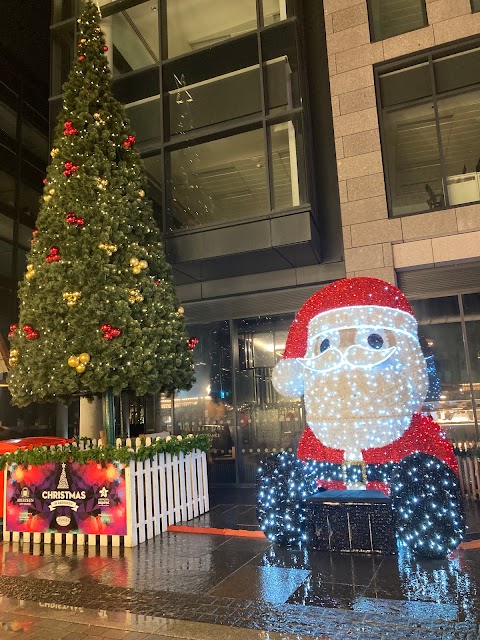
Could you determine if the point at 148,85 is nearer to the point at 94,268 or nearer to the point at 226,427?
the point at 94,268

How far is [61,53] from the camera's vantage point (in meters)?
13.9

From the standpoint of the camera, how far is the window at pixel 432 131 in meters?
10.5

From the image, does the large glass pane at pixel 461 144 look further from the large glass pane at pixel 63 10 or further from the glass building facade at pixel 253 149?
the large glass pane at pixel 63 10

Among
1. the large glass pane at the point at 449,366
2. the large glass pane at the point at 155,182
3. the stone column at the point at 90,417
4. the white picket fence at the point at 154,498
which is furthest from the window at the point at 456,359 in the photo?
the stone column at the point at 90,417

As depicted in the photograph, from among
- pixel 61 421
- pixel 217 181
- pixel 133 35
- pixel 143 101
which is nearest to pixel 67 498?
pixel 61 421

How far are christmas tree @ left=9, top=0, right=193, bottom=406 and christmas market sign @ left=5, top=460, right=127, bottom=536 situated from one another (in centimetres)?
130

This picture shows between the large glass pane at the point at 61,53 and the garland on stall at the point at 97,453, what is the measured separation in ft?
32.2

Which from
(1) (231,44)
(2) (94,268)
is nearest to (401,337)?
(2) (94,268)

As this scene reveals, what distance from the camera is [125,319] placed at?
812 centimetres

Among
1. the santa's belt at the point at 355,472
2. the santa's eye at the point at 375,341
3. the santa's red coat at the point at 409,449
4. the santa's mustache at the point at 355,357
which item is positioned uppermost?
the santa's eye at the point at 375,341

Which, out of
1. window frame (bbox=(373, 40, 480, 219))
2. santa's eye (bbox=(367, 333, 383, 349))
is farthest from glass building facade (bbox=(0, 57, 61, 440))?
santa's eye (bbox=(367, 333, 383, 349))

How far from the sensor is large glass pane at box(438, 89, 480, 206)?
10312mm

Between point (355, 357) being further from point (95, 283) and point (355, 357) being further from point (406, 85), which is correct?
point (406, 85)

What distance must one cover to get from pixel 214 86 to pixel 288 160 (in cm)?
277
